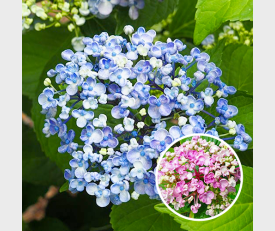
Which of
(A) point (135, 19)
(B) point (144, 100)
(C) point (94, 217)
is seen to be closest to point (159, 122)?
(B) point (144, 100)

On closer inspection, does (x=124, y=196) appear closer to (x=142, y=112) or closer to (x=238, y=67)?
(x=142, y=112)

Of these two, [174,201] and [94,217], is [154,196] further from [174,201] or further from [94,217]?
[94,217]

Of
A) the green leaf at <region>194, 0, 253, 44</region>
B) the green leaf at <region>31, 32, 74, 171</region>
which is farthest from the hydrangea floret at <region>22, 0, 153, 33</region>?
the green leaf at <region>194, 0, 253, 44</region>

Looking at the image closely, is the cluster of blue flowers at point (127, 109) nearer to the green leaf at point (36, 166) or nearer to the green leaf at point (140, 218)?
the green leaf at point (140, 218)

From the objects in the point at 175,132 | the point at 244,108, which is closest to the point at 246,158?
the point at 244,108

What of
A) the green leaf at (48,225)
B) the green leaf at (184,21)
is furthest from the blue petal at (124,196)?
the green leaf at (184,21)

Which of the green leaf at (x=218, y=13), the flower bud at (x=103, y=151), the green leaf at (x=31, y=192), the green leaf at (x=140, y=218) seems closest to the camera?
the flower bud at (x=103, y=151)

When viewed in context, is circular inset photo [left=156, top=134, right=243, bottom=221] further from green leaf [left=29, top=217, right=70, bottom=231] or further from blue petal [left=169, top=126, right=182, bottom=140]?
green leaf [left=29, top=217, right=70, bottom=231]
